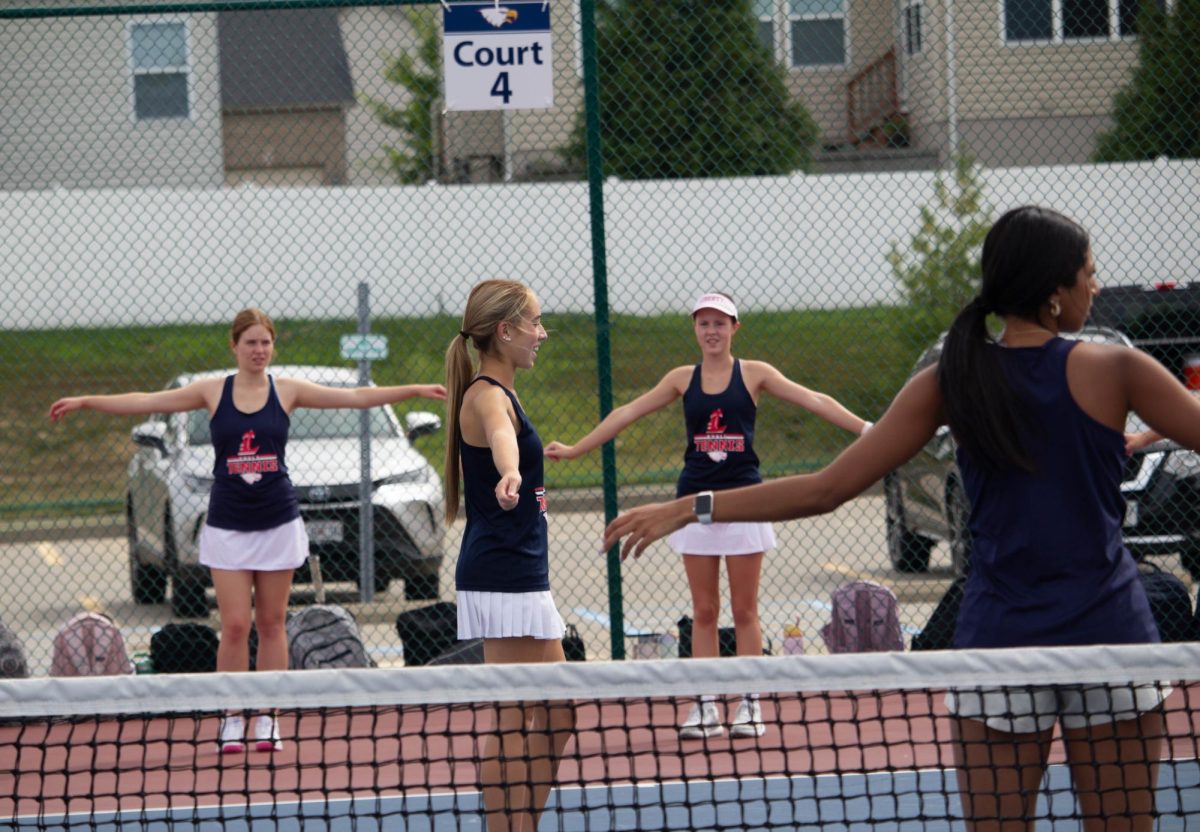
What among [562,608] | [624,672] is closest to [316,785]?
[624,672]

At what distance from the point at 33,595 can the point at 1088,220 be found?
324 inches

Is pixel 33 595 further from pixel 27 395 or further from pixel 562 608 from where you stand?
pixel 27 395

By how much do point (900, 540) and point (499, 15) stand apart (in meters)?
4.54

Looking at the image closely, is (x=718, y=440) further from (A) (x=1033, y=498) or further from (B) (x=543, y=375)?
(B) (x=543, y=375)

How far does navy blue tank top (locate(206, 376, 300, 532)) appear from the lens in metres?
6.55

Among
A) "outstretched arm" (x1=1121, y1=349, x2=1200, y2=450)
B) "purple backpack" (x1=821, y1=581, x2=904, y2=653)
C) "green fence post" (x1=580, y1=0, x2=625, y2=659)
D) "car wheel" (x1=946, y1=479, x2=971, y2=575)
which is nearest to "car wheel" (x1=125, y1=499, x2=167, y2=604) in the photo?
"green fence post" (x1=580, y1=0, x2=625, y2=659)

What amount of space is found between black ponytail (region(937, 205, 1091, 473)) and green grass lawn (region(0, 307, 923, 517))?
27.1ft

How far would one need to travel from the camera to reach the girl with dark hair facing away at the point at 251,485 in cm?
650

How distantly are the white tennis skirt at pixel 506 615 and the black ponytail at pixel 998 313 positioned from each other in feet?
6.06

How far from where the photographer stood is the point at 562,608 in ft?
34.9

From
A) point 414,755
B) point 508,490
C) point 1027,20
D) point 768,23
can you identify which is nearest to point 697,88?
point 768,23

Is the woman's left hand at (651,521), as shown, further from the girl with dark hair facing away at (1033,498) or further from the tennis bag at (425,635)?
the tennis bag at (425,635)

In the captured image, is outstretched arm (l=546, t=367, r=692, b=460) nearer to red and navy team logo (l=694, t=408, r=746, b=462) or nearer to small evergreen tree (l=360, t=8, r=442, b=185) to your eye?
red and navy team logo (l=694, t=408, r=746, b=462)

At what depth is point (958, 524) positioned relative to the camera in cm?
917
